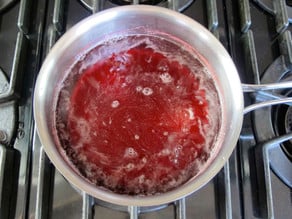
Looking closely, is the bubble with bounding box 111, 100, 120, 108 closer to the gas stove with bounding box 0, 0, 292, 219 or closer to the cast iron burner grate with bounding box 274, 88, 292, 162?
the gas stove with bounding box 0, 0, 292, 219

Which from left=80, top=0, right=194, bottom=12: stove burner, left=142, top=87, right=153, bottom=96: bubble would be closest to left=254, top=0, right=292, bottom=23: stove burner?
left=80, top=0, right=194, bottom=12: stove burner

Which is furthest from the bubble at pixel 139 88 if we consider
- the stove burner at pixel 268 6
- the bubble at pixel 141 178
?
the stove burner at pixel 268 6

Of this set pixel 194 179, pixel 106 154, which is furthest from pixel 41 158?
pixel 194 179

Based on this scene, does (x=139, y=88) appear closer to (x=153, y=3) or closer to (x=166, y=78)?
(x=166, y=78)

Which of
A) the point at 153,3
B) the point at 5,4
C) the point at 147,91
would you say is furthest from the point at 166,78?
the point at 5,4

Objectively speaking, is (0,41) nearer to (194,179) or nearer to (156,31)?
(156,31)

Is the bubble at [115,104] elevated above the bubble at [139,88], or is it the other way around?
the bubble at [139,88]

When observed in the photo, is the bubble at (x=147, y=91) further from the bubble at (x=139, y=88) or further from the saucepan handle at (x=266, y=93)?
the saucepan handle at (x=266, y=93)
